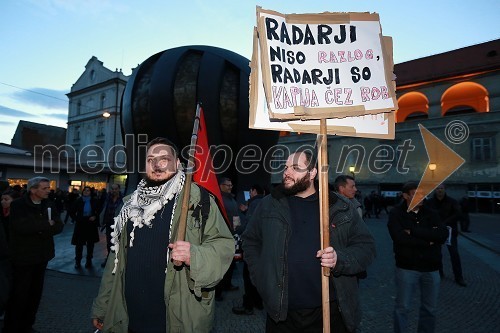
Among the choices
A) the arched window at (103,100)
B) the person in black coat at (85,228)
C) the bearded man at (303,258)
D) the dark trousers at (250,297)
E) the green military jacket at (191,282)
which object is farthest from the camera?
the arched window at (103,100)

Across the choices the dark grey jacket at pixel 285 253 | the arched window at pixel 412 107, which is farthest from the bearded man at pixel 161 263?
the arched window at pixel 412 107

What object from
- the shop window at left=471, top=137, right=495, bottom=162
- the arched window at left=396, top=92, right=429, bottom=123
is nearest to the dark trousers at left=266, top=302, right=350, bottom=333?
the shop window at left=471, top=137, right=495, bottom=162

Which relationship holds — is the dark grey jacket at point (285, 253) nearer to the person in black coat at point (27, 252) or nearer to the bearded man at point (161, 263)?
the bearded man at point (161, 263)

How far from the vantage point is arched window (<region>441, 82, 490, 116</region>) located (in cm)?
2758

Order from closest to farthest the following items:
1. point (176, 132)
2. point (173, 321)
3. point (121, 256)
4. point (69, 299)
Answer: point (173, 321) < point (121, 256) < point (69, 299) < point (176, 132)

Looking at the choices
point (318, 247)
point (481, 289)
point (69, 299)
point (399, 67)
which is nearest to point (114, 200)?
point (69, 299)

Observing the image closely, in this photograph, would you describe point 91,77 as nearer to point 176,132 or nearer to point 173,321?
point 176,132

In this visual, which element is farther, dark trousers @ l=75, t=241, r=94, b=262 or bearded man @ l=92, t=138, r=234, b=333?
dark trousers @ l=75, t=241, r=94, b=262

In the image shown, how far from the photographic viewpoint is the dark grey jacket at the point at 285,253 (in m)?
2.37

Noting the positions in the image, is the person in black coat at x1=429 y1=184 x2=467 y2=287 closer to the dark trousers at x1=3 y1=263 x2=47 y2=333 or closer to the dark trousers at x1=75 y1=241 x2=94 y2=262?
the dark trousers at x1=3 y1=263 x2=47 y2=333

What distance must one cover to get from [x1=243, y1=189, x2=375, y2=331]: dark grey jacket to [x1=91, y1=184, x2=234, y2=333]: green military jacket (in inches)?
14.7

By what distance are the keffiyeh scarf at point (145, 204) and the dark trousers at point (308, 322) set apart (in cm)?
114

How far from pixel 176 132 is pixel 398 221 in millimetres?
4831

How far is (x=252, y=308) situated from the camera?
4.98 meters
